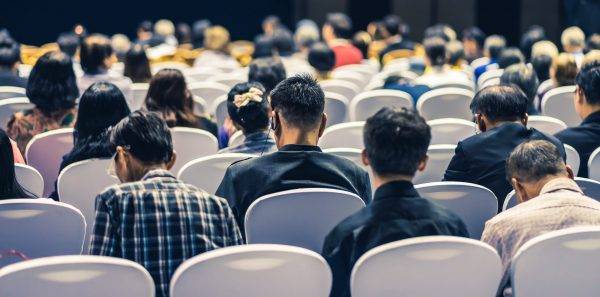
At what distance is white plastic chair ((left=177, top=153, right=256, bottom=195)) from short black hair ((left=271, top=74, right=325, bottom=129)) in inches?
20.0

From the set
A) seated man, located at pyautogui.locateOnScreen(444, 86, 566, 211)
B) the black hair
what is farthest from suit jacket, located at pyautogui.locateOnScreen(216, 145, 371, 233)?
the black hair

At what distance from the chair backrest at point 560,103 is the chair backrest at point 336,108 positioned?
4.68 ft

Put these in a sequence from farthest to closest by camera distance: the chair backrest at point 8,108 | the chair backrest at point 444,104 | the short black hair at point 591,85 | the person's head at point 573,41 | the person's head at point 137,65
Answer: the person's head at point 573,41 → the person's head at point 137,65 → the chair backrest at point 444,104 → the chair backrest at point 8,108 → the short black hair at point 591,85

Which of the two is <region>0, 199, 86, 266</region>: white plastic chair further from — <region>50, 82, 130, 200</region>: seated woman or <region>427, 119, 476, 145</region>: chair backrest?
<region>427, 119, 476, 145</region>: chair backrest

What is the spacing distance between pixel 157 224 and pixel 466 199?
1325 mm

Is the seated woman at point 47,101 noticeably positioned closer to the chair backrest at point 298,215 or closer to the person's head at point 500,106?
the person's head at point 500,106

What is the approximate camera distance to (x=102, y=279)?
111 inches

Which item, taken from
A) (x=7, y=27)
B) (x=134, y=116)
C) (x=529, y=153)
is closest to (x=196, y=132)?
(x=134, y=116)

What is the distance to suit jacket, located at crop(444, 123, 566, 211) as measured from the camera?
4539 mm

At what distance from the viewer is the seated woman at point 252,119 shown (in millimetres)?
4941

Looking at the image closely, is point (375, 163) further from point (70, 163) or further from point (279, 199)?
point (70, 163)

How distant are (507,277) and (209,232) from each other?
104 cm

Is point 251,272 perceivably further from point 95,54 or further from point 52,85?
point 95,54

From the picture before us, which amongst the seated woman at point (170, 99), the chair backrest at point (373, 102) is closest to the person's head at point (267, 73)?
the chair backrest at point (373, 102)
